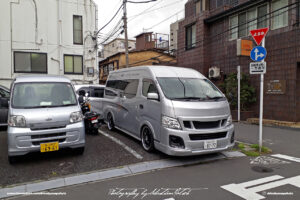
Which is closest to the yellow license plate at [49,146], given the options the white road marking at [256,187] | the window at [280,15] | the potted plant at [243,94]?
the white road marking at [256,187]

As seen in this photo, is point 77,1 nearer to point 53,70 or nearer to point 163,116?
point 53,70

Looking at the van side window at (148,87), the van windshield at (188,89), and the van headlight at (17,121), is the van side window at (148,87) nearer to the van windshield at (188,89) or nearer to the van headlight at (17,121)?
the van windshield at (188,89)

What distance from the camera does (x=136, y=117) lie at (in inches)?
243

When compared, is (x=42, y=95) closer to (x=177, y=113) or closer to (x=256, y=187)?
(x=177, y=113)

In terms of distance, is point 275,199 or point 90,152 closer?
point 275,199

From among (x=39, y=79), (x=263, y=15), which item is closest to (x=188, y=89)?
(x=39, y=79)

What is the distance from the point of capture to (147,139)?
5.72 meters

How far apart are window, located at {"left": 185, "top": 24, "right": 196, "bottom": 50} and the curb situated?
1250 cm

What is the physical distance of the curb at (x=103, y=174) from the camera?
3.82 m

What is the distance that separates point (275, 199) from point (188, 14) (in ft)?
54.6

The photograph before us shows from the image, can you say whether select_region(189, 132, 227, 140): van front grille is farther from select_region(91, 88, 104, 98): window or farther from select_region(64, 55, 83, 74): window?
select_region(64, 55, 83, 74): window

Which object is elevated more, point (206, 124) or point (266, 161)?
point (206, 124)

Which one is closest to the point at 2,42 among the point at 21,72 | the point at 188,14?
the point at 21,72

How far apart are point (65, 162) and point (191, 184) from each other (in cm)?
278
